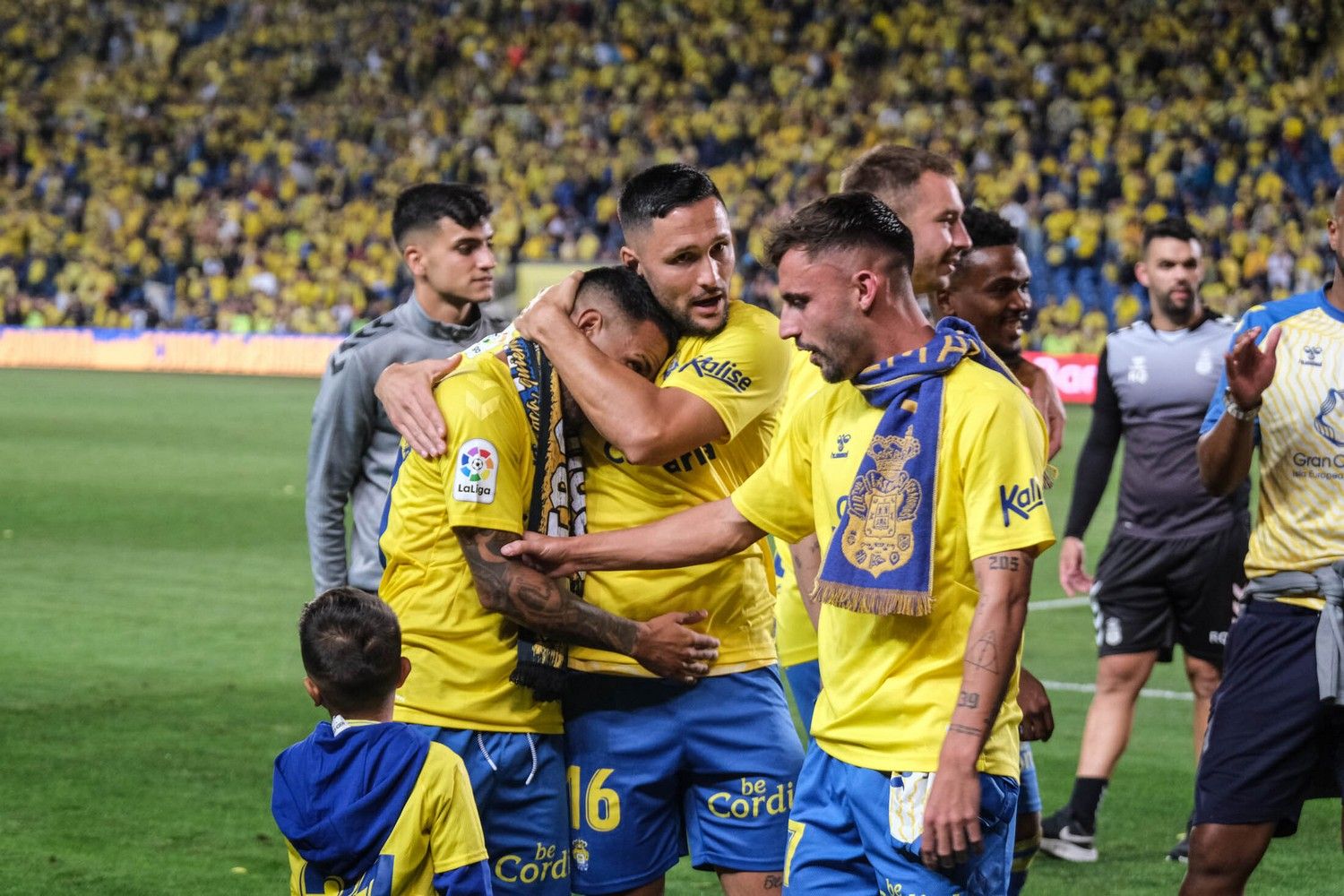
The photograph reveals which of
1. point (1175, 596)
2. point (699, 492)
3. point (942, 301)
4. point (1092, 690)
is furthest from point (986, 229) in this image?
point (1092, 690)

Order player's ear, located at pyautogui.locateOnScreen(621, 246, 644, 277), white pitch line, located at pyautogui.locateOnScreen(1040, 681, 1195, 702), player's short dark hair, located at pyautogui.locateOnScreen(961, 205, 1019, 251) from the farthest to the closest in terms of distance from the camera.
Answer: white pitch line, located at pyautogui.locateOnScreen(1040, 681, 1195, 702)
player's short dark hair, located at pyautogui.locateOnScreen(961, 205, 1019, 251)
player's ear, located at pyautogui.locateOnScreen(621, 246, 644, 277)

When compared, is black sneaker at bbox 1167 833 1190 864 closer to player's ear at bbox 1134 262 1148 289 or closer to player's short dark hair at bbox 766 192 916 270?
player's ear at bbox 1134 262 1148 289

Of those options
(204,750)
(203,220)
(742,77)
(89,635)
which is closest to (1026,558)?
(204,750)

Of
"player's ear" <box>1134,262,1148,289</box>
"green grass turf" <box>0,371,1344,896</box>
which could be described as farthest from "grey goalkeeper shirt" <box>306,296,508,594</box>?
"player's ear" <box>1134,262,1148,289</box>

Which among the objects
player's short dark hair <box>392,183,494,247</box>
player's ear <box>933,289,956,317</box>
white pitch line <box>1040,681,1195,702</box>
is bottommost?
white pitch line <box>1040,681,1195,702</box>

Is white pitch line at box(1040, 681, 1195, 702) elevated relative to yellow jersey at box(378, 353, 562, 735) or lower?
lower

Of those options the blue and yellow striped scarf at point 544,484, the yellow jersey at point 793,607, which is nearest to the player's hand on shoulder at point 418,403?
the blue and yellow striped scarf at point 544,484

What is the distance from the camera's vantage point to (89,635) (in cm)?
990

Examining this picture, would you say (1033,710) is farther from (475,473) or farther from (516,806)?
(475,473)

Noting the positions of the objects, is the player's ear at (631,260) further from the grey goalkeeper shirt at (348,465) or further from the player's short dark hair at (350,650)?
the grey goalkeeper shirt at (348,465)

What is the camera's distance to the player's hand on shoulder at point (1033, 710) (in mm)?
4074

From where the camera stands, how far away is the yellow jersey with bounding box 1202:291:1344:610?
446cm

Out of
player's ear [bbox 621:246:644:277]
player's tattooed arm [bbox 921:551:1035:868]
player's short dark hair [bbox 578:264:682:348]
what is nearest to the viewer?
player's tattooed arm [bbox 921:551:1035:868]

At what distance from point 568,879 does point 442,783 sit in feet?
2.19
